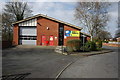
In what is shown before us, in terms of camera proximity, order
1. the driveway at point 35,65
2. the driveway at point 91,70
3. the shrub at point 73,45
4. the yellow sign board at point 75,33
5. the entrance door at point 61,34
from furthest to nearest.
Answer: the entrance door at point 61,34 < the yellow sign board at point 75,33 < the shrub at point 73,45 < the driveway at point 35,65 < the driveway at point 91,70

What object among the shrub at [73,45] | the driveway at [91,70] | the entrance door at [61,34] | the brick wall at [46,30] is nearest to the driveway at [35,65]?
the driveway at [91,70]

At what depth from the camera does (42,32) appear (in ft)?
92.7

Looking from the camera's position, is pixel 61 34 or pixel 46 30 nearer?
pixel 46 30

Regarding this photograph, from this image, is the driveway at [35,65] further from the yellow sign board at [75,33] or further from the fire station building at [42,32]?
the yellow sign board at [75,33]

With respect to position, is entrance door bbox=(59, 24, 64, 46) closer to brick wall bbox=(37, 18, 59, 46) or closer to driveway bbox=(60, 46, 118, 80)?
brick wall bbox=(37, 18, 59, 46)

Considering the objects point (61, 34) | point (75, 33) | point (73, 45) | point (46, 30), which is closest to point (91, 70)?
point (73, 45)

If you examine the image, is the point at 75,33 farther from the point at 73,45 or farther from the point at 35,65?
the point at 35,65

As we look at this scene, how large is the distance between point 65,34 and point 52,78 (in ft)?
71.4

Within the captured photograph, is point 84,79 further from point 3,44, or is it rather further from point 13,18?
point 13,18

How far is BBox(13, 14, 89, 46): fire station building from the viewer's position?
28219 millimetres

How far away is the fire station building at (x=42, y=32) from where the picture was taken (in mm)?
28219

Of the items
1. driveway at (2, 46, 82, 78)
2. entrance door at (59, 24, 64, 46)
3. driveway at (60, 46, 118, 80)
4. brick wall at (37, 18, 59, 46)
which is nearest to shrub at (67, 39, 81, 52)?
driveway at (2, 46, 82, 78)

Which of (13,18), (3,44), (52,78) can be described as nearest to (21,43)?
(3,44)

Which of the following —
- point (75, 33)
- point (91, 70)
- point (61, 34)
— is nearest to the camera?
point (91, 70)
